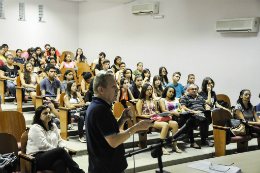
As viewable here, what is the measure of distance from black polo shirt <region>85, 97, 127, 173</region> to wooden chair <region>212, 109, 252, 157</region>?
8.80 feet

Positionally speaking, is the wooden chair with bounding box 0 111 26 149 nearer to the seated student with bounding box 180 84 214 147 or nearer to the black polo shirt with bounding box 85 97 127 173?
the black polo shirt with bounding box 85 97 127 173

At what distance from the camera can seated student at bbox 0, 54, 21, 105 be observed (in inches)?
218

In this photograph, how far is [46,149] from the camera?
2842 mm

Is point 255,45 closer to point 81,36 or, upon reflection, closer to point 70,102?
point 70,102

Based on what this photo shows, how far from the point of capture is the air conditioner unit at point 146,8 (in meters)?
7.59

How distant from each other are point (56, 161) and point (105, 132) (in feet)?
4.81

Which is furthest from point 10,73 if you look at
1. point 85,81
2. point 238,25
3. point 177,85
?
point 238,25

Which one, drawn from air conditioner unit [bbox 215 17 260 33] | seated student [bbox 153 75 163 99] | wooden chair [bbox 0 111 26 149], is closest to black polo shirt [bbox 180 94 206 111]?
seated student [bbox 153 75 163 99]

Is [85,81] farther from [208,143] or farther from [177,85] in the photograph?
[208,143]

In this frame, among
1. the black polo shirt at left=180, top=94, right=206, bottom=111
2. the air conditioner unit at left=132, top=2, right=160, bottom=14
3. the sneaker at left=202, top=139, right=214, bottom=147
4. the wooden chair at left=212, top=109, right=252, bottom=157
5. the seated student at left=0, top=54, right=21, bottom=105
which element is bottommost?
the sneaker at left=202, top=139, right=214, bottom=147

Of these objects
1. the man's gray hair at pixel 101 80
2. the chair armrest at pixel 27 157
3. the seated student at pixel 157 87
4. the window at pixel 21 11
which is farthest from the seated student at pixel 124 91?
the window at pixel 21 11

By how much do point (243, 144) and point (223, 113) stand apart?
540 millimetres

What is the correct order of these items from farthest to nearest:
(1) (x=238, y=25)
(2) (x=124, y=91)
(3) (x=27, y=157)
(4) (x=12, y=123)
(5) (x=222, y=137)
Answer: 1. (1) (x=238, y=25)
2. (2) (x=124, y=91)
3. (5) (x=222, y=137)
4. (4) (x=12, y=123)
5. (3) (x=27, y=157)

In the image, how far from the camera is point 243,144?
4.23 m
